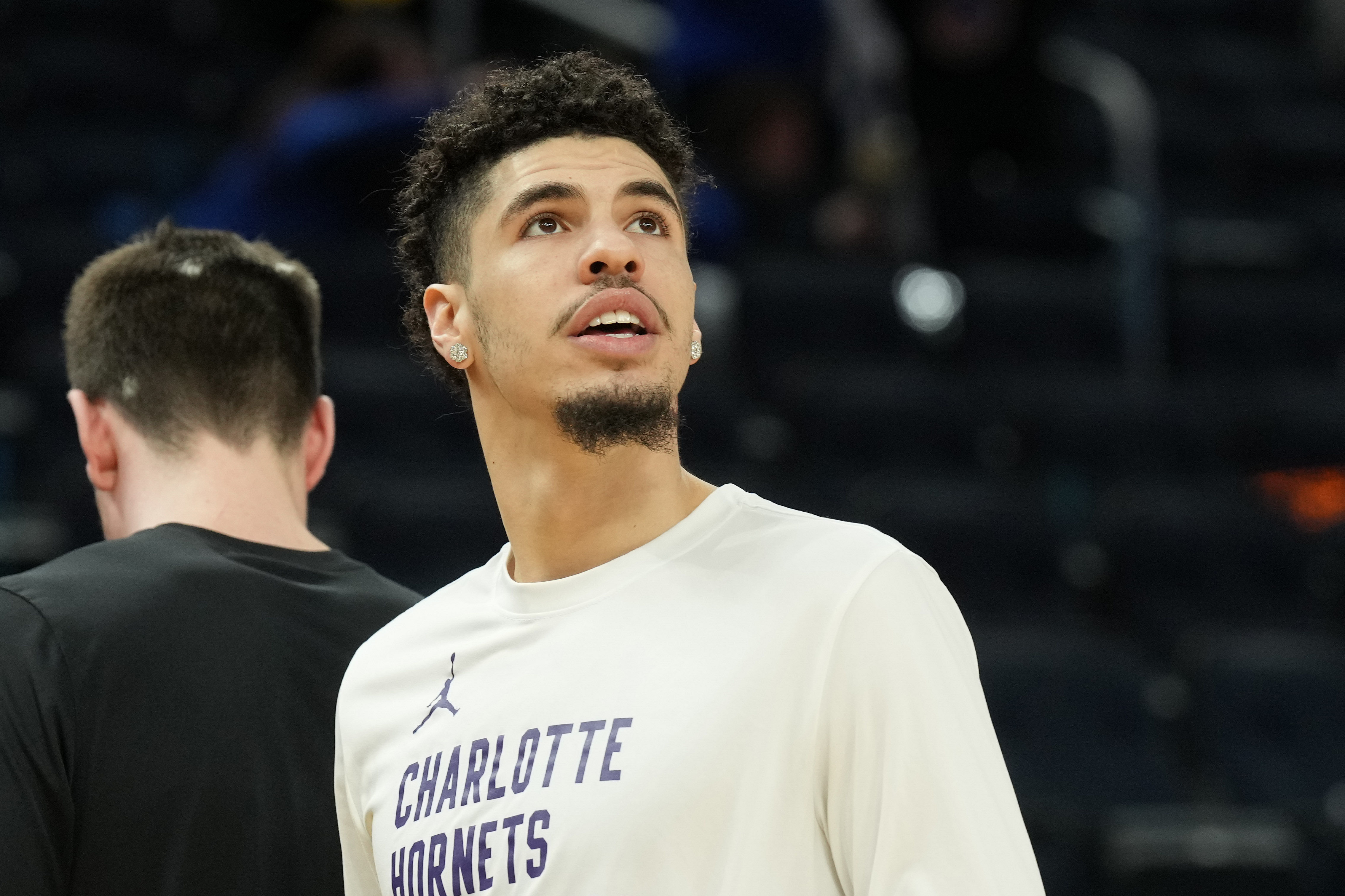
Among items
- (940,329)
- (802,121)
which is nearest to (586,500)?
(940,329)

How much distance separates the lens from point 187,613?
2123 mm

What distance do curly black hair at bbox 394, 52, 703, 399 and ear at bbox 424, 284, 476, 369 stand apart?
0.02m

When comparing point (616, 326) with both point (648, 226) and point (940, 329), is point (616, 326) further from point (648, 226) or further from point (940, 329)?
point (940, 329)

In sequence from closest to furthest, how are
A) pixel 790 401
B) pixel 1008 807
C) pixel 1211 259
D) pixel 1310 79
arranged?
pixel 1008 807 < pixel 790 401 < pixel 1211 259 < pixel 1310 79

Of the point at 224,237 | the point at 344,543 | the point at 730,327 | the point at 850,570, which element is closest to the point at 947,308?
the point at 730,327

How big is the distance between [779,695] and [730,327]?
4.89 m

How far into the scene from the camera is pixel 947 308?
6809 millimetres

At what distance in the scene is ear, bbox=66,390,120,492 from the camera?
92.7 inches

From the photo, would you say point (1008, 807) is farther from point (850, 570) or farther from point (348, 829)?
point (348, 829)

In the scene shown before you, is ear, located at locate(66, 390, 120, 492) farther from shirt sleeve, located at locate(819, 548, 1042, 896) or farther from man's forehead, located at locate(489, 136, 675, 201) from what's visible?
shirt sleeve, located at locate(819, 548, 1042, 896)

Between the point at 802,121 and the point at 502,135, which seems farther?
the point at 802,121

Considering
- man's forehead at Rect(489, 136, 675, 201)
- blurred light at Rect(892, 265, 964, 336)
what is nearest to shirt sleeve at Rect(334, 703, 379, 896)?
man's forehead at Rect(489, 136, 675, 201)

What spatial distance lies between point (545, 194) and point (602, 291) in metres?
0.17

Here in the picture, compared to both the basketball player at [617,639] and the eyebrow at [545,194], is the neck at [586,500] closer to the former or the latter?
the basketball player at [617,639]
